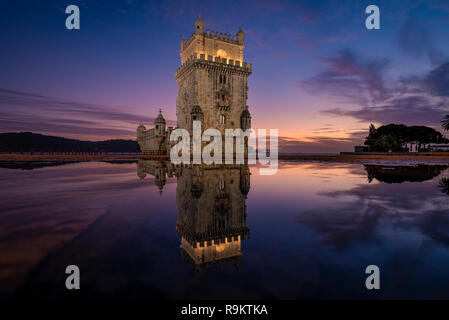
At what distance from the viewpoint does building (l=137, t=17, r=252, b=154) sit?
A: 32.7 metres

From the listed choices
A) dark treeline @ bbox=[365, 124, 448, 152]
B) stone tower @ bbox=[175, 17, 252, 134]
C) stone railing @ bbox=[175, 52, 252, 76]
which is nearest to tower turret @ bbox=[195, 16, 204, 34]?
stone tower @ bbox=[175, 17, 252, 134]

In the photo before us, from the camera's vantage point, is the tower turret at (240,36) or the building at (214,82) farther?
the tower turret at (240,36)

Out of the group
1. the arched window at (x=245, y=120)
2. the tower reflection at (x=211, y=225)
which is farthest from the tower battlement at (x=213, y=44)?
the tower reflection at (x=211, y=225)

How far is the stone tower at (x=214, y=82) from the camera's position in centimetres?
3272

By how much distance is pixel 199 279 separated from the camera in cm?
315

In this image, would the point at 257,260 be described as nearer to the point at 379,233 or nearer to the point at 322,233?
the point at 322,233

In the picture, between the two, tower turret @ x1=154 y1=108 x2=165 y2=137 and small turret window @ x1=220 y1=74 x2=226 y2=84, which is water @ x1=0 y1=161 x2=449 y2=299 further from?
tower turret @ x1=154 y1=108 x2=165 y2=137

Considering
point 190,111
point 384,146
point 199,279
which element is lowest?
point 199,279

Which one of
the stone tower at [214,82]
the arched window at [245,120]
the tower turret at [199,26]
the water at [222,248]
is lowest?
the water at [222,248]

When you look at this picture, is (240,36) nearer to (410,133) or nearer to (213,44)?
(213,44)

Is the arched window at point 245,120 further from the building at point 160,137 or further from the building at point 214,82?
the building at point 160,137
